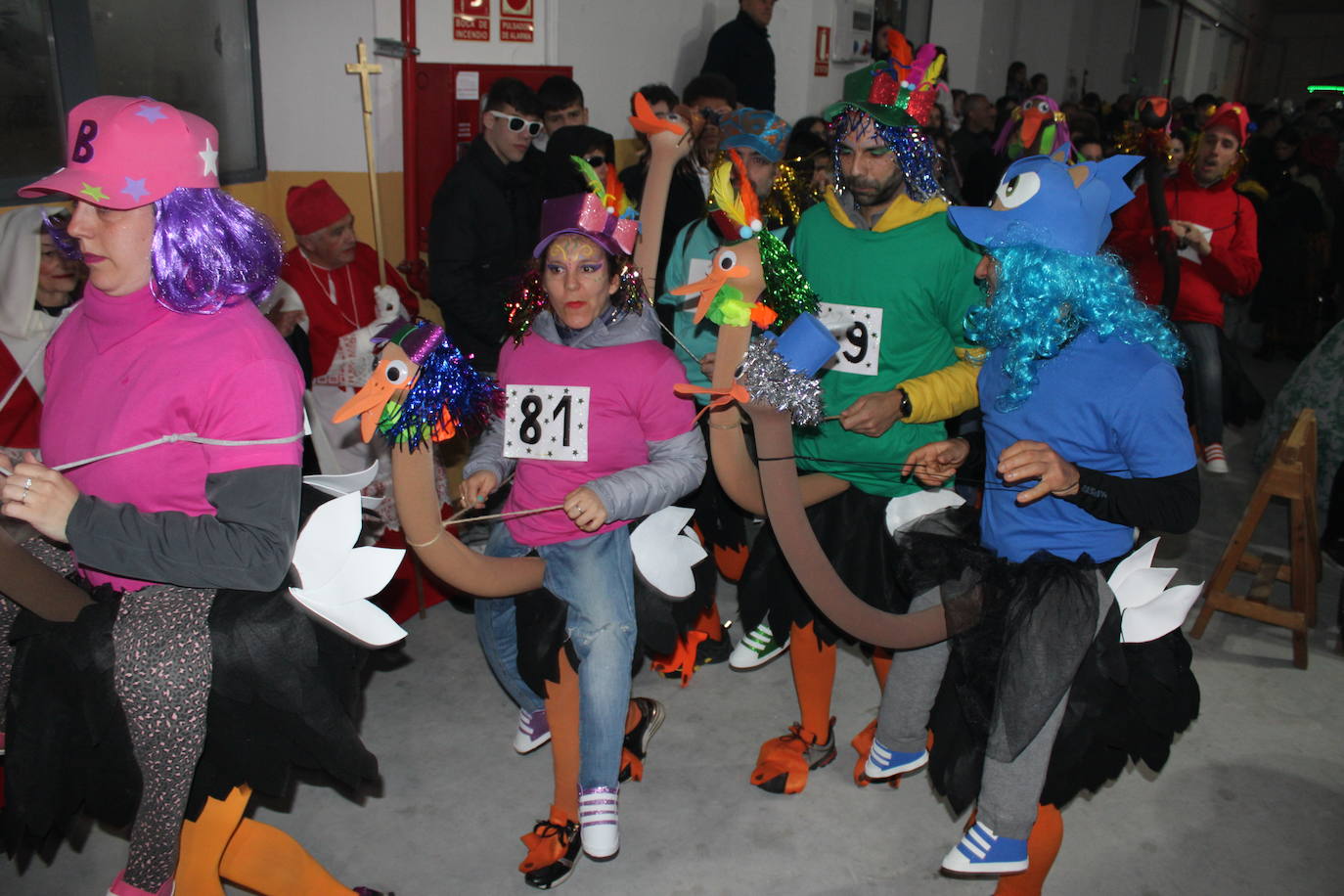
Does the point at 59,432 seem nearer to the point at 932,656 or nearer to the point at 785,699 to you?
the point at 932,656

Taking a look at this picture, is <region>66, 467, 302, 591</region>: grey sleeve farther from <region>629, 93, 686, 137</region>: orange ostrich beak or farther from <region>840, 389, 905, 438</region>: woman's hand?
<region>629, 93, 686, 137</region>: orange ostrich beak

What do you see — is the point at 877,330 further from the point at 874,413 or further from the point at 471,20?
the point at 471,20

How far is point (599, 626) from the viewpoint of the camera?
248 cm

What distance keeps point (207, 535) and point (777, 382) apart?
1142 millimetres

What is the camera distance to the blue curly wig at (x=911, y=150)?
266cm

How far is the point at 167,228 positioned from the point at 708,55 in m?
A: 5.34

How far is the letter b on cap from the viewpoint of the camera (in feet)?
5.78

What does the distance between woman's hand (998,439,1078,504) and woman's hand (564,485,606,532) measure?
2.83 feet

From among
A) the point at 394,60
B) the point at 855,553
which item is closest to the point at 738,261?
the point at 855,553

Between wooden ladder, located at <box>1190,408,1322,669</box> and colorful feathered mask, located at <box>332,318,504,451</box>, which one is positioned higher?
colorful feathered mask, located at <box>332,318,504,451</box>

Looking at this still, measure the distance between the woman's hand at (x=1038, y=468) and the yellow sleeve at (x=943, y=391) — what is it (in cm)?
54

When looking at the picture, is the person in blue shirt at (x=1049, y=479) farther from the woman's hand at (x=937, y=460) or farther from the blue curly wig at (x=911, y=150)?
the blue curly wig at (x=911, y=150)

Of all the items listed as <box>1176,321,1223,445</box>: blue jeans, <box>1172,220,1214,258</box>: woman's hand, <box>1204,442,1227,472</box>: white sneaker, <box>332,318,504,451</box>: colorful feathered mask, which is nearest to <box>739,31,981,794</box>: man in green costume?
<box>332,318,504,451</box>: colorful feathered mask

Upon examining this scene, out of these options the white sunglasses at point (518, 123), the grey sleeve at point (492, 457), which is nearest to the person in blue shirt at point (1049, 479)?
the grey sleeve at point (492, 457)
